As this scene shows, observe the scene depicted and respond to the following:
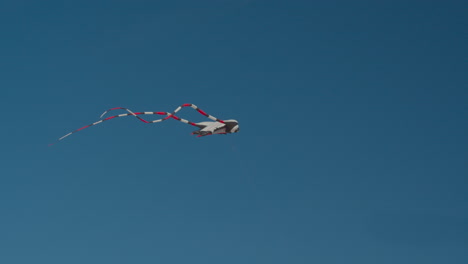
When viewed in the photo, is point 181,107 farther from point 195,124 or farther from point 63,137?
point 63,137

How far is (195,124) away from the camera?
3775 cm

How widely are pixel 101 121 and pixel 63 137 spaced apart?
337cm

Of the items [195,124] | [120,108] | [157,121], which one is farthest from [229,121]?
[120,108]

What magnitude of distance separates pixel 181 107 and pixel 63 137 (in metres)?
8.96

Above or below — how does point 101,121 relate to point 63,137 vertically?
above

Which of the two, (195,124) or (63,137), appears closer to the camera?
(63,137)

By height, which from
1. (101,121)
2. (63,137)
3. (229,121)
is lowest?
(63,137)

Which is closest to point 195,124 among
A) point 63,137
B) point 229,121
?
point 229,121

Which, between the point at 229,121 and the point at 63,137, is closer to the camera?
the point at 63,137

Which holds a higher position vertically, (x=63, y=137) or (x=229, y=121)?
(x=229, y=121)

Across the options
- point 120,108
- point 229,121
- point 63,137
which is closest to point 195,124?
point 229,121

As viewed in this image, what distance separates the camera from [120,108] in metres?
37.1

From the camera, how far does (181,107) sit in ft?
114

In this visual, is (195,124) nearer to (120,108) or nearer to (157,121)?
(157,121)
